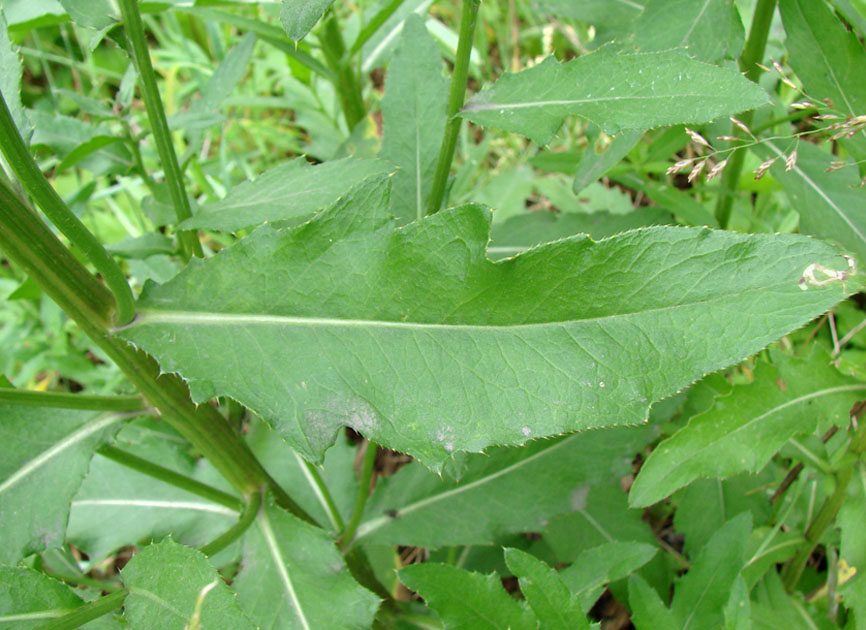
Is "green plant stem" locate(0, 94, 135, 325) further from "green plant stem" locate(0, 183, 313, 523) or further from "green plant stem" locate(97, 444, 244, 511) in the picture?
"green plant stem" locate(97, 444, 244, 511)

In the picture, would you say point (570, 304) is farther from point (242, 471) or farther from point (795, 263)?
point (242, 471)

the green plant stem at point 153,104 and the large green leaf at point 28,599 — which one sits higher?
the green plant stem at point 153,104

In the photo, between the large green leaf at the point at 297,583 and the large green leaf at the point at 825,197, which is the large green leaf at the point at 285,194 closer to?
the large green leaf at the point at 297,583

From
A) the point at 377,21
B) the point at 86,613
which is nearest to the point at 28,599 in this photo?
the point at 86,613

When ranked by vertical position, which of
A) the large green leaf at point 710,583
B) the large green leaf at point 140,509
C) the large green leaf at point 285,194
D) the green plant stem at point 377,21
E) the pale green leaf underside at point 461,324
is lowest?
the large green leaf at point 710,583

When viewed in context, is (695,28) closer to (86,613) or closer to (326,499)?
(326,499)

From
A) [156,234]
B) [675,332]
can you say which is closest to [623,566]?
[675,332]

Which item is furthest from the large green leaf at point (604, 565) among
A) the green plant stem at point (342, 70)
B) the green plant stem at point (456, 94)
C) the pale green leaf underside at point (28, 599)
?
the green plant stem at point (342, 70)
